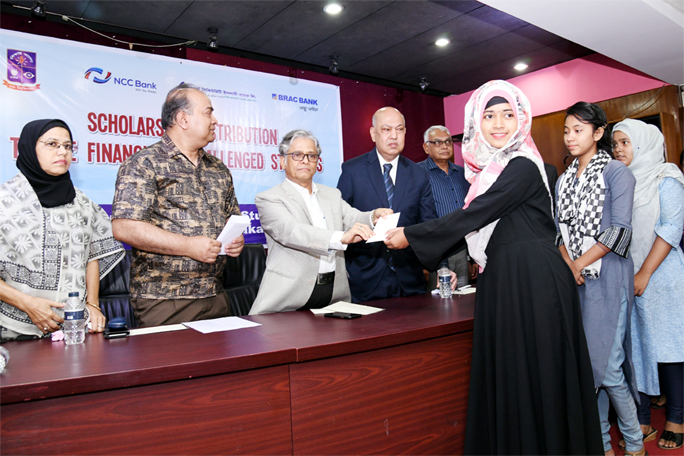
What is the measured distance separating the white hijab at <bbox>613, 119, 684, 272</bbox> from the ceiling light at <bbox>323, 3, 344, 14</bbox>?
2.67m

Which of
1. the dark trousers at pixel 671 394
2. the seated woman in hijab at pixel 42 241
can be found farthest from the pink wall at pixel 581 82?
the seated woman in hijab at pixel 42 241

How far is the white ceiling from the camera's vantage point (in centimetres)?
341

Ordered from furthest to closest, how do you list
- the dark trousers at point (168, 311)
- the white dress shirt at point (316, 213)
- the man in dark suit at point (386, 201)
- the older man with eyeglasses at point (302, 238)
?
the man in dark suit at point (386, 201), the white dress shirt at point (316, 213), the older man with eyeglasses at point (302, 238), the dark trousers at point (168, 311)

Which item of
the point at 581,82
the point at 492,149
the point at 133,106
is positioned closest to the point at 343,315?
the point at 492,149

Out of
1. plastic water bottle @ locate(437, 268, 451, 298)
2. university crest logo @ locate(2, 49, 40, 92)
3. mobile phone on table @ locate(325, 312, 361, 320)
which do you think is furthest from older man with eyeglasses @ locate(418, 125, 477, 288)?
university crest logo @ locate(2, 49, 40, 92)

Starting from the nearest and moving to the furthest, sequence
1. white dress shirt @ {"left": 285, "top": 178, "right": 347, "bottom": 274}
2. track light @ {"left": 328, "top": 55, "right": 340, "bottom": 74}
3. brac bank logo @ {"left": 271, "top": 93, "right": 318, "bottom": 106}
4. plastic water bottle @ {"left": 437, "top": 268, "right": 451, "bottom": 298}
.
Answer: white dress shirt @ {"left": 285, "top": 178, "right": 347, "bottom": 274}, plastic water bottle @ {"left": 437, "top": 268, "right": 451, "bottom": 298}, brac bank logo @ {"left": 271, "top": 93, "right": 318, "bottom": 106}, track light @ {"left": 328, "top": 55, "right": 340, "bottom": 74}

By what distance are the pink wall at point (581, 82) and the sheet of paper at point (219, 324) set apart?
18.2 ft

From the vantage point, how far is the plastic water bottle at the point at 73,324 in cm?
161

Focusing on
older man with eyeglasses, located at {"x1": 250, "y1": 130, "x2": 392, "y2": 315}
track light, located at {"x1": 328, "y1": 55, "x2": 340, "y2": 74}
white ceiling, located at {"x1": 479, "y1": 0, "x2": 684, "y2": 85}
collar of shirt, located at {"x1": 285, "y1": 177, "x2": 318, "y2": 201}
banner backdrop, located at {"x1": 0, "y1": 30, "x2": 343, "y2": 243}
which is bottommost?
older man with eyeglasses, located at {"x1": 250, "y1": 130, "x2": 392, "y2": 315}

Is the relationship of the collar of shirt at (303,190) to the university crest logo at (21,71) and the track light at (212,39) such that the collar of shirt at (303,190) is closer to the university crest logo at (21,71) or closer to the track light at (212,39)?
the university crest logo at (21,71)

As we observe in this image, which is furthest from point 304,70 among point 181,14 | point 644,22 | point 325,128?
point 644,22

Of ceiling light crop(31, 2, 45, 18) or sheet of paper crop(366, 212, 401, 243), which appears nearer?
sheet of paper crop(366, 212, 401, 243)

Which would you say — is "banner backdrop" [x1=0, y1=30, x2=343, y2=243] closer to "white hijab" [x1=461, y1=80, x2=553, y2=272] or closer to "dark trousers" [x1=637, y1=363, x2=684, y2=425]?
"white hijab" [x1=461, y1=80, x2=553, y2=272]

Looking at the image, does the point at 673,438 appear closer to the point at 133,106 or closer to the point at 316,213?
the point at 316,213
